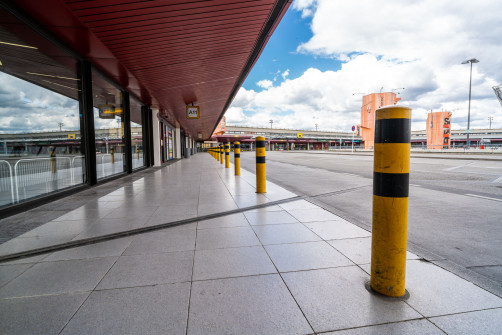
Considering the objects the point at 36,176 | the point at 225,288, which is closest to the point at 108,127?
the point at 36,176

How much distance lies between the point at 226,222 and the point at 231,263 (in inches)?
50.3

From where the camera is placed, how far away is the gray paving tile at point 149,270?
2.00 metres

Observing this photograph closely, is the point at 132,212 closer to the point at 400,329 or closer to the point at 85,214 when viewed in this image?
the point at 85,214

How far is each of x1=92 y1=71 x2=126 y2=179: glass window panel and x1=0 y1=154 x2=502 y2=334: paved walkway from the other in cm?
537

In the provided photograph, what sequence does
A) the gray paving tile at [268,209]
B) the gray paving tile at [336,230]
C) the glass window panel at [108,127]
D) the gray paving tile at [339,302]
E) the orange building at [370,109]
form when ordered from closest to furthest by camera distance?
the gray paving tile at [339,302] → the gray paving tile at [336,230] → the gray paving tile at [268,209] → the glass window panel at [108,127] → the orange building at [370,109]

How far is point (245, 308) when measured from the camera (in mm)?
1648

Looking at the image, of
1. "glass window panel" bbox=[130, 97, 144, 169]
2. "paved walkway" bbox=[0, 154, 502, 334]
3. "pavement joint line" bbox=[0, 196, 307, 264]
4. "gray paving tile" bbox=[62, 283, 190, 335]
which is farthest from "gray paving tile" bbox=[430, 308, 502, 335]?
"glass window panel" bbox=[130, 97, 144, 169]

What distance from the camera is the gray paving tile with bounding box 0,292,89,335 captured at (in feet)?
4.91

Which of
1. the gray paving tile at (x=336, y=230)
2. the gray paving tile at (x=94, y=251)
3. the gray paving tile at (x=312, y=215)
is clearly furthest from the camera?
the gray paving tile at (x=312, y=215)

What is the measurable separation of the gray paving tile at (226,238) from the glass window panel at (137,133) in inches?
386

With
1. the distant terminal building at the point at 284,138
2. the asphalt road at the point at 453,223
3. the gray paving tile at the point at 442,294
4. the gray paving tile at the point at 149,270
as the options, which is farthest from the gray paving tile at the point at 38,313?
the distant terminal building at the point at 284,138

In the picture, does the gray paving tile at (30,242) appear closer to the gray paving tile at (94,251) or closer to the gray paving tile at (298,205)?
the gray paving tile at (94,251)

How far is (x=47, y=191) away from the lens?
5.48m

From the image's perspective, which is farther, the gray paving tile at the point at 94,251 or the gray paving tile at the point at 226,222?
the gray paving tile at the point at 226,222
